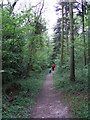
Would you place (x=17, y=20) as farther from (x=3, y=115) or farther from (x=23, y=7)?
(x=23, y=7)

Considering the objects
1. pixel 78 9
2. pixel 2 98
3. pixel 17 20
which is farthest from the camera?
pixel 78 9

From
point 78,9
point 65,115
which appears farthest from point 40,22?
point 65,115

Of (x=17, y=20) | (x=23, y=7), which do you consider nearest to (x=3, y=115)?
(x=17, y=20)

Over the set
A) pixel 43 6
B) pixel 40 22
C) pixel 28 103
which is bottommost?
pixel 28 103

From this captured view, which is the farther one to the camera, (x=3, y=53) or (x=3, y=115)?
(x=3, y=53)

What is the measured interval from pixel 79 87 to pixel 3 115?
254 inches

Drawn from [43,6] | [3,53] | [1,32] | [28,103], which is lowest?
[28,103]

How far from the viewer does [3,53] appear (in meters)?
11.3

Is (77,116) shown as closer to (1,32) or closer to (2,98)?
(2,98)

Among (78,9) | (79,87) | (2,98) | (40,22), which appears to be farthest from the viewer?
(40,22)

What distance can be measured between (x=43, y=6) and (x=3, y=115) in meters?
17.8

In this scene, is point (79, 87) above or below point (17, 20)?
below

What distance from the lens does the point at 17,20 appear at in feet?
39.8

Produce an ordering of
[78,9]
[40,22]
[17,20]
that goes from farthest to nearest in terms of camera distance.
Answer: [40,22]
[78,9]
[17,20]
